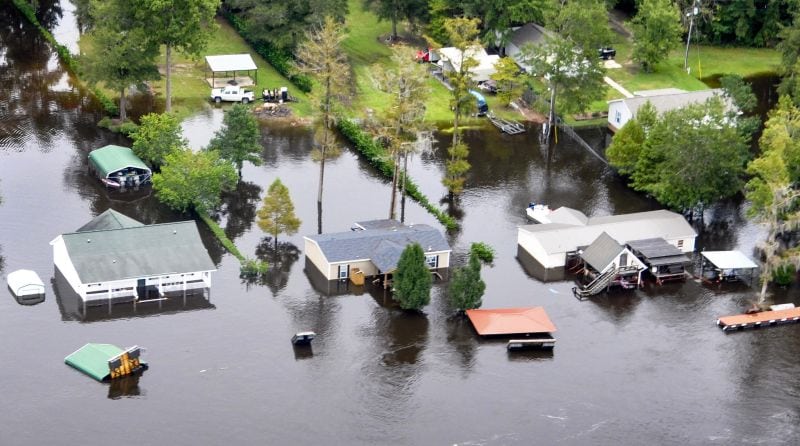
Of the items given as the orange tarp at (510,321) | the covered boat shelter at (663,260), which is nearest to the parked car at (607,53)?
the covered boat shelter at (663,260)

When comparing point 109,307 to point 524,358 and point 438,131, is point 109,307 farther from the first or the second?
point 438,131

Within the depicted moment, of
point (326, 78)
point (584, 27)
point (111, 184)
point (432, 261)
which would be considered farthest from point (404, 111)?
point (584, 27)

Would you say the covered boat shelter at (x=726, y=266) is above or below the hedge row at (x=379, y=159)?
below

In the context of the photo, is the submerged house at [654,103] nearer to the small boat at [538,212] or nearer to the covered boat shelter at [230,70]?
the small boat at [538,212]

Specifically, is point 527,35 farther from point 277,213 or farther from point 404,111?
point 277,213

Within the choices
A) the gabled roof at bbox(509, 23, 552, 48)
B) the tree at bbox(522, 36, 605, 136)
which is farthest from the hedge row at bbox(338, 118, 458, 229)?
the gabled roof at bbox(509, 23, 552, 48)

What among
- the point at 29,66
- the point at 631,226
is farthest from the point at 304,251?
the point at 29,66
